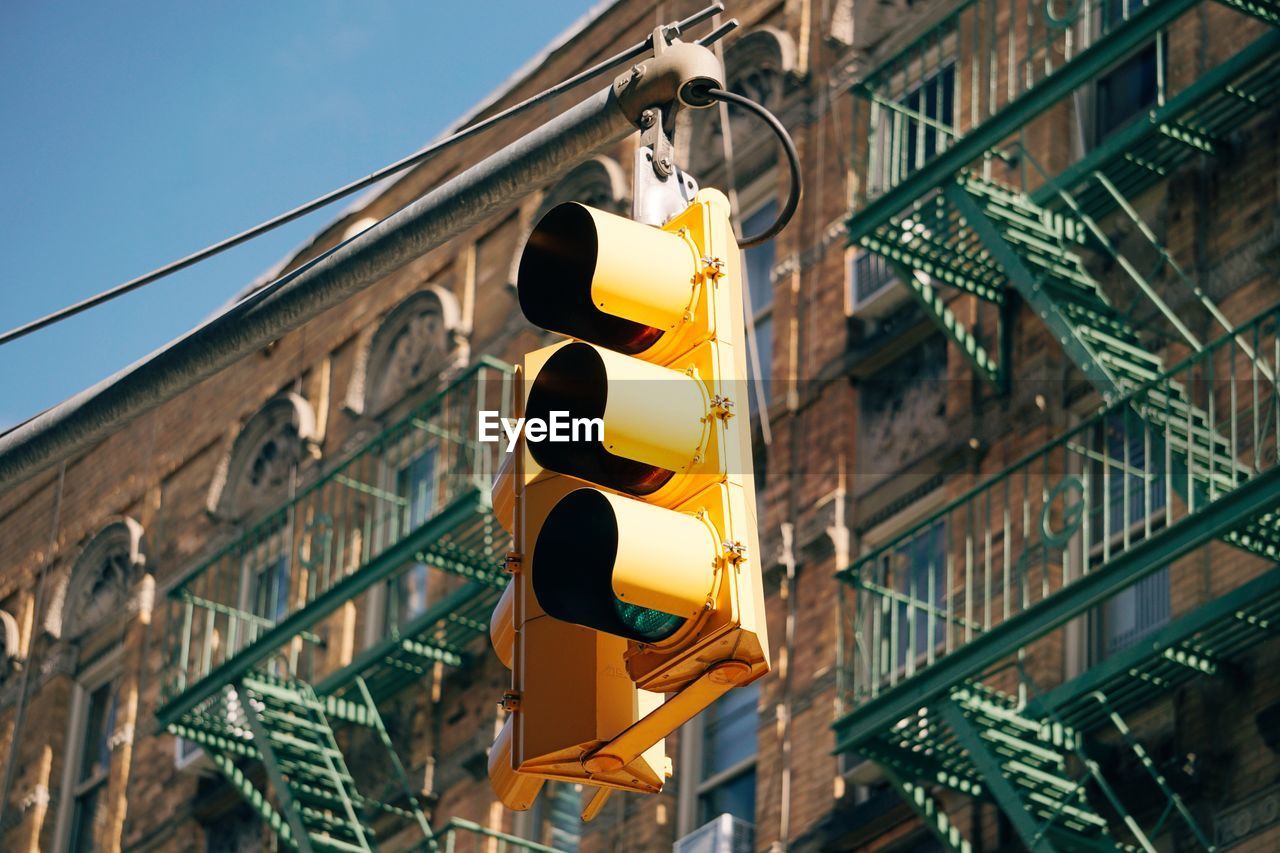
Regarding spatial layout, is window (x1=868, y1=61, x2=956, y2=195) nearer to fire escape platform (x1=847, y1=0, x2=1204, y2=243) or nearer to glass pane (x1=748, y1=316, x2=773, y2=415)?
fire escape platform (x1=847, y1=0, x2=1204, y2=243)

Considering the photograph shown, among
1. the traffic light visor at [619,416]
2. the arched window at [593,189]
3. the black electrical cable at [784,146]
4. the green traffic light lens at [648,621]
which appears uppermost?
the arched window at [593,189]

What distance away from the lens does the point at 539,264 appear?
22.2 ft

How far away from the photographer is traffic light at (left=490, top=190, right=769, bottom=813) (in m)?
5.76

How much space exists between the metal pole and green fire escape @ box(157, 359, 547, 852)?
41.6 feet

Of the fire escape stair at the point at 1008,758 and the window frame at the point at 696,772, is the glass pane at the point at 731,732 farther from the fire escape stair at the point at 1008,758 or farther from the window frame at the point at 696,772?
the fire escape stair at the point at 1008,758

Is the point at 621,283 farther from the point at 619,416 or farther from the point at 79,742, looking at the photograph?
the point at 79,742

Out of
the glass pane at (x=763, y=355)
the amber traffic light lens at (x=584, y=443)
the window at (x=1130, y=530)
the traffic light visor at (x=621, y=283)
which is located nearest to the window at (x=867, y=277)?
the glass pane at (x=763, y=355)

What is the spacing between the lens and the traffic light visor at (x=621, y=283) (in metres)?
6.29

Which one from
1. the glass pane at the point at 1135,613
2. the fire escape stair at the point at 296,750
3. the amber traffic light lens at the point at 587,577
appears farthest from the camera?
the fire escape stair at the point at 296,750

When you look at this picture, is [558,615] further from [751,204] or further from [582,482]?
[751,204]

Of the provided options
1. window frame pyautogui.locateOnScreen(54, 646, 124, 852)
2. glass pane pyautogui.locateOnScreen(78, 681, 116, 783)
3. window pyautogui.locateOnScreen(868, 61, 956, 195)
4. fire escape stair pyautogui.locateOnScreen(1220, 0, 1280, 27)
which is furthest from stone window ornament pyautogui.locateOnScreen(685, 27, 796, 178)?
glass pane pyautogui.locateOnScreen(78, 681, 116, 783)

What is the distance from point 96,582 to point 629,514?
82.4ft

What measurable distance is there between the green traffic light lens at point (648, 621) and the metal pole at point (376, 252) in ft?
5.93

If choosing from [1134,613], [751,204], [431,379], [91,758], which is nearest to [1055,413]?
[1134,613]
